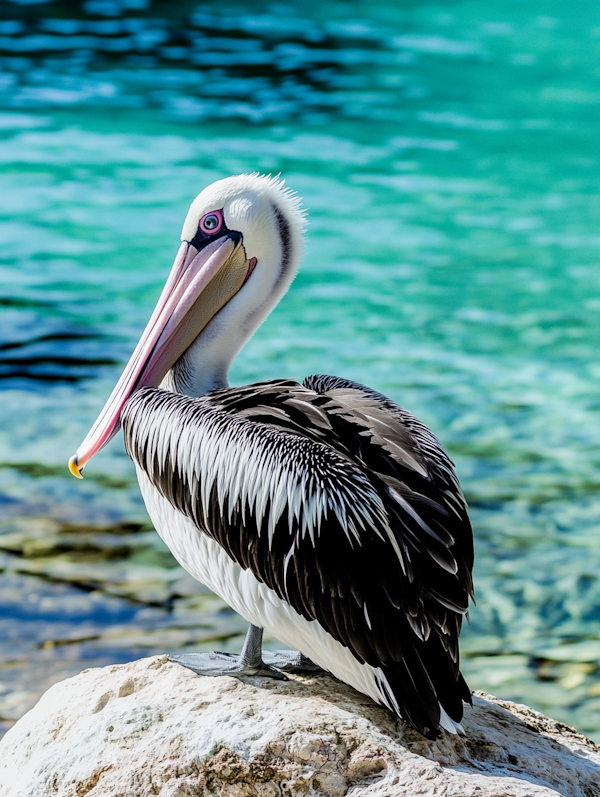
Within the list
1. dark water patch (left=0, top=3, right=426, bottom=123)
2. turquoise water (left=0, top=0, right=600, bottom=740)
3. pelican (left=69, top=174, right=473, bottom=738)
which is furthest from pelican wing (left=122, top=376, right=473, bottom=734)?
dark water patch (left=0, top=3, right=426, bottom=123)

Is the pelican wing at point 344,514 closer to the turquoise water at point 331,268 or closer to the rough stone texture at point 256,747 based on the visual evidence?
the rough stone texture at point 256,747

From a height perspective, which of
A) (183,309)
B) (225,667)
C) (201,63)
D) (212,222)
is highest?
(201,63)

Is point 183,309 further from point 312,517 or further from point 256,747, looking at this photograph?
point 256,747

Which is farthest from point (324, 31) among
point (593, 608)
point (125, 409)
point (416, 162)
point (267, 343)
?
point (125, 409)

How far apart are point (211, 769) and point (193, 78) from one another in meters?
15.7

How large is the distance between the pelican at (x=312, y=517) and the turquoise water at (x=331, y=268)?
200 cm

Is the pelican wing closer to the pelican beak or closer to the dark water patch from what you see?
the pelican beak

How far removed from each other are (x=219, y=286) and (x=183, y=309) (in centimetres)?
16

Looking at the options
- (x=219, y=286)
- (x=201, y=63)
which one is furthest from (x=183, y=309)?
(x=201, y=63)

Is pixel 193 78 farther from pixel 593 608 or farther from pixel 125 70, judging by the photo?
pixel 593 608

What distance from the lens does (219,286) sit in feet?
12.6

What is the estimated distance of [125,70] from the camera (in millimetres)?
17312

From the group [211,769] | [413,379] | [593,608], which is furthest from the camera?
[413,379]

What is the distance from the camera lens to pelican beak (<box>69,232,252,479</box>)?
12.2 ft
